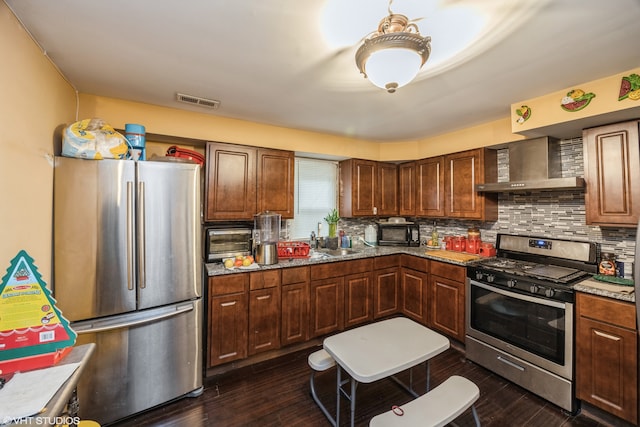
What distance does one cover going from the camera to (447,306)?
2748 mm

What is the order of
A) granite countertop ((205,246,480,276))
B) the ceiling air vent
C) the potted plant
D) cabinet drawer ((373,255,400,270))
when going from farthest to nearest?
the potted plant < cabinet drawer ((373,255,400,270)) < granite countertop ((205,246,480,276)) < the ceiling air vent

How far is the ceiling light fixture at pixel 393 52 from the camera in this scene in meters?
1.14

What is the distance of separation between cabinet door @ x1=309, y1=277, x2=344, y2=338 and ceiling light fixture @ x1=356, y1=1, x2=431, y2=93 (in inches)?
→ 81.2

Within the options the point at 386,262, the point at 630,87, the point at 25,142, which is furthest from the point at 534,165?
the point at 25,142

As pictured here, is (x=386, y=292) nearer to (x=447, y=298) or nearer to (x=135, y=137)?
(x=447, y=298)

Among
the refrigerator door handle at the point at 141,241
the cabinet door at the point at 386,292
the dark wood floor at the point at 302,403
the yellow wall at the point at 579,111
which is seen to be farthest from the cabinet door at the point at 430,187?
the refrigerator door handle at the point at 141,241

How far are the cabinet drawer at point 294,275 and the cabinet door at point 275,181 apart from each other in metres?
0.66

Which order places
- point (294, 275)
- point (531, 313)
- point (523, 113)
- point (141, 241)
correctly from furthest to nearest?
point (294, 275) < point (523, 113) < point (531, 313) < point (141, 241)

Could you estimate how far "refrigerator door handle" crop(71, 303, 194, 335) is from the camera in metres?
1.67

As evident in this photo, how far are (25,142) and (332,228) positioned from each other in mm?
2825

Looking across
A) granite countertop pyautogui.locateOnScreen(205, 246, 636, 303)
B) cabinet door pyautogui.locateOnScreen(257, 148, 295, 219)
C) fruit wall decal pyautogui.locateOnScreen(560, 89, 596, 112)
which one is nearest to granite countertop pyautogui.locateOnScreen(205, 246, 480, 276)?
granite countertop pyautogui.locateOnScreen(205, 246, 636, 303)

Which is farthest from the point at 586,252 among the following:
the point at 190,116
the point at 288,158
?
the point at 190,116

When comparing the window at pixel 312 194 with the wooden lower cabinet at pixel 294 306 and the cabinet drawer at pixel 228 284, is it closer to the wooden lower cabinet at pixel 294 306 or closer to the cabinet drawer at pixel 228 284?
the wooden lower cabinet at pixel 294 306

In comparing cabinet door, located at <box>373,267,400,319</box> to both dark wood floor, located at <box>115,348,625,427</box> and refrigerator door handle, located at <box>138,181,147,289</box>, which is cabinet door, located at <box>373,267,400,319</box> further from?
refrigerator door handle, located at <box>138,181,147,289</box>
